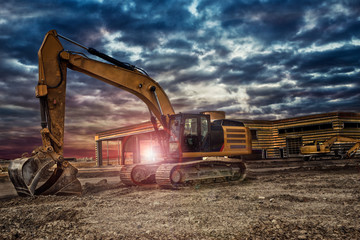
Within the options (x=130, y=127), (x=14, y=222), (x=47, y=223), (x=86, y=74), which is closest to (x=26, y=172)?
(x=14, y=222)

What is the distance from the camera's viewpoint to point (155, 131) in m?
13.0

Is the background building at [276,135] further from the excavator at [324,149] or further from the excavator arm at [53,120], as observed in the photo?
the excavator arm at [53,120]

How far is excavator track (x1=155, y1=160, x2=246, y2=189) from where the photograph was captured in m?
11.7

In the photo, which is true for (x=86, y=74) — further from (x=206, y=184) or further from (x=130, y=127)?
(x=130, y=127)

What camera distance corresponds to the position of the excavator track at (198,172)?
38.3ft

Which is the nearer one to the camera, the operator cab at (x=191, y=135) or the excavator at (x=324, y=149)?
the operator cab at (x=191, y=135)

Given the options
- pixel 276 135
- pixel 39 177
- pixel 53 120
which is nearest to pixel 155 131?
pixel 53 120

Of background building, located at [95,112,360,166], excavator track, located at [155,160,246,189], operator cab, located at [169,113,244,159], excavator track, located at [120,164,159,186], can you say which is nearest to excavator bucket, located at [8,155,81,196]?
excavator track, located at [120,164,159,186]

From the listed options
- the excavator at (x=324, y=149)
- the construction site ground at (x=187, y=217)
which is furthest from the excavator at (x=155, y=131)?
the excavator at (x=324, y=149)

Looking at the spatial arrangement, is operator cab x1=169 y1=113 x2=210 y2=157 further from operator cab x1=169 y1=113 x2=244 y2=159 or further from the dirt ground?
the dirt ground

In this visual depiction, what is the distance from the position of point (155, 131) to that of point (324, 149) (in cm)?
2577

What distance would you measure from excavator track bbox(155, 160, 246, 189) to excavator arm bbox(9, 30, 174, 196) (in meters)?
3.10

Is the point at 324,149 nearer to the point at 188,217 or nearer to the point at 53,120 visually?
the point at 53,120

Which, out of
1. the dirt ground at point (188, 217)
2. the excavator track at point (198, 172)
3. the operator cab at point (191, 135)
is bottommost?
the dirt ground at point (188, 217)
